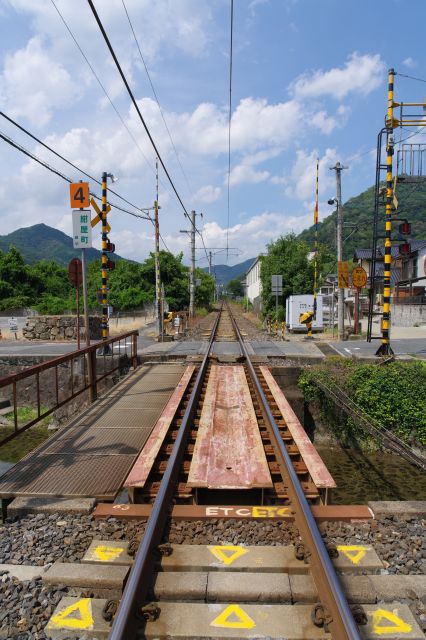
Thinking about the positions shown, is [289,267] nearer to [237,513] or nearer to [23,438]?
[23,438]

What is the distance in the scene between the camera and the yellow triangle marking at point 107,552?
3318 millimetres

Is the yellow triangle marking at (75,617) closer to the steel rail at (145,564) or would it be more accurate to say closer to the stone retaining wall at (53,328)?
the steel rail at (145,564)

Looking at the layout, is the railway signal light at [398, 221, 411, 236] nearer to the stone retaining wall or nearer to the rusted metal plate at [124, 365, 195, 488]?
the rusted metal plate at [124, 365, 195, 488]

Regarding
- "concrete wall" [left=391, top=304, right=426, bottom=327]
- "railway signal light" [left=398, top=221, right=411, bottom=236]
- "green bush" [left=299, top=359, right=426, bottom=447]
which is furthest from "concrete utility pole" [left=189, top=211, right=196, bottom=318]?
"green bush" [left=299, top=359, right=426, bottom=447]

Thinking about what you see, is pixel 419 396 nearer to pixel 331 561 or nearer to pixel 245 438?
pixel 245 438

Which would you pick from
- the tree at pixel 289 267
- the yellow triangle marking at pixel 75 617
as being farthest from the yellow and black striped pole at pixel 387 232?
the tree at pixel 289 267

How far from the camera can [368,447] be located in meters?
8.97

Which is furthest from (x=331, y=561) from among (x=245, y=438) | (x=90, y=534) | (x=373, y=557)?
(x=245, y=438)

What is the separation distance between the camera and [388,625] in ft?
8.80

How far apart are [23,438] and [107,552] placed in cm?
764

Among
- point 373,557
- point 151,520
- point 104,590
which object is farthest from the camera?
point 151,520

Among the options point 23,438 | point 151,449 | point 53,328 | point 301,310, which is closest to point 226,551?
point 151,449

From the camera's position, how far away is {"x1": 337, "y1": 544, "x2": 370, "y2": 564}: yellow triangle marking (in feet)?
10.9

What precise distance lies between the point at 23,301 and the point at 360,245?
61.5 meters
